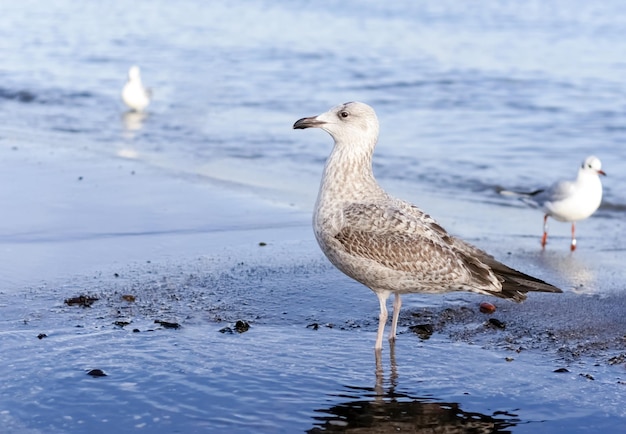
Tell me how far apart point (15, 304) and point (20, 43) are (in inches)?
662

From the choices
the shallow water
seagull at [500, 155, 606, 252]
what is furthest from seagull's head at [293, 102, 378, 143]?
seagull at [500, 155, 606, 252]

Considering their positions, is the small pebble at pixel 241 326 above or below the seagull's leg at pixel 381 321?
below

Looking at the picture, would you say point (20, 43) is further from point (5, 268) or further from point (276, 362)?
point (276, 362)

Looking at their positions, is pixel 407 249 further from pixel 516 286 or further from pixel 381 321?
pixel 516 286

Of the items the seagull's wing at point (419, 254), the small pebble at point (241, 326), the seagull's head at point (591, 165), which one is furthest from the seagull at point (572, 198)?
the small pebble at point (241, 326)

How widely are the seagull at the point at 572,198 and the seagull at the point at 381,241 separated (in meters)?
3.33

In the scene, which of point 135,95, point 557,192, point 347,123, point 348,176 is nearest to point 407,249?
point 348,176

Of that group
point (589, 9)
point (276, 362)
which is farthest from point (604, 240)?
point (589, 9)

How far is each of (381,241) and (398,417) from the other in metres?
1.34

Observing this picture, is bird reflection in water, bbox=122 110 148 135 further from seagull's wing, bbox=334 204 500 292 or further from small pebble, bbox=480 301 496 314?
seagull's wing, bbox=334 204 500 292

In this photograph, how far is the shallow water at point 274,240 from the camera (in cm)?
536

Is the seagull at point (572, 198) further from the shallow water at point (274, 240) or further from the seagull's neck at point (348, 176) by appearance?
the seagull's neck at point (348, 176)

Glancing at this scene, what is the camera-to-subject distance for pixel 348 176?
650 cm

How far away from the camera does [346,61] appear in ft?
70.4
